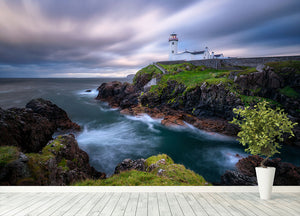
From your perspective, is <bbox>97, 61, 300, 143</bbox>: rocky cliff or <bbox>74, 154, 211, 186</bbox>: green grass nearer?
<bbox>74, 154, 211, 186</bbox>: green grass

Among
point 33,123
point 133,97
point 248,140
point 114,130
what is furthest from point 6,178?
point 133,97

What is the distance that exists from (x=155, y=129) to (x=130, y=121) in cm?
720

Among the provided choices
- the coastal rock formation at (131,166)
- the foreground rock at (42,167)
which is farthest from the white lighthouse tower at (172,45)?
the foreground rock at (42,167)

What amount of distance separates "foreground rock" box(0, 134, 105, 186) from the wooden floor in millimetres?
1407

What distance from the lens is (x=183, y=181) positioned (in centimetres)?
781

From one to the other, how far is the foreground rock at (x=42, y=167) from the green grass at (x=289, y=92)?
28386 millimetres

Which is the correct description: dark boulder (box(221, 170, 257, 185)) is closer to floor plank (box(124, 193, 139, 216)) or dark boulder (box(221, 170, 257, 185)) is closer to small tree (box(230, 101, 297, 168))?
small tree (box(230, 101, 297, 168))

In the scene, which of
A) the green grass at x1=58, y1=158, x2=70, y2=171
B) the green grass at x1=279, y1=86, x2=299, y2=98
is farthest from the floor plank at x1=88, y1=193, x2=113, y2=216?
the green grass at x1=279, y1=86, x2=299, y2=98

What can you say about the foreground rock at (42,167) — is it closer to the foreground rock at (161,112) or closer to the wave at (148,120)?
the wave at (148,120)

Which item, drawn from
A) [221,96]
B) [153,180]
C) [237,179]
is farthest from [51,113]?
[221,96]

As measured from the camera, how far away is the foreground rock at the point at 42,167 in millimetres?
6285

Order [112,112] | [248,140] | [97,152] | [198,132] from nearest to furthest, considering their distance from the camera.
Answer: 1. [248,140]
2. [97,152]
3. [198,132]
4. [112,112]

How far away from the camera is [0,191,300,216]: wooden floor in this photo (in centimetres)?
400

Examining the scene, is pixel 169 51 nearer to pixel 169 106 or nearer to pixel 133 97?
pixel 133 97
